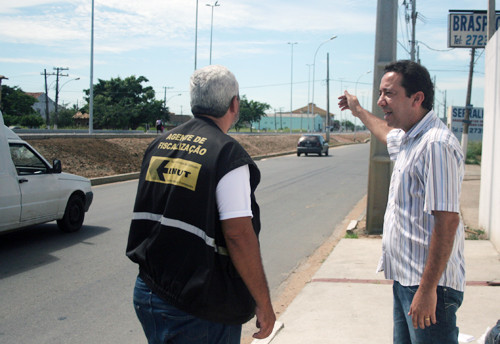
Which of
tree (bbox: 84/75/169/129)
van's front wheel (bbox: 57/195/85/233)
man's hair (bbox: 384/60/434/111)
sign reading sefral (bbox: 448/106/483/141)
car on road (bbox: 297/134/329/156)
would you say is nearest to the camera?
man's hair (bbox: 384/60/434/111)

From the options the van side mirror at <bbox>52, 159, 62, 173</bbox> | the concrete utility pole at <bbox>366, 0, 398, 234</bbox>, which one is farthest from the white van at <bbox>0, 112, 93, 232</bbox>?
the concrete utility pole at <bbox>366, 0, 398, 234</bbox>

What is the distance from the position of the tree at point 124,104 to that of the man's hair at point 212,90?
2554 inches

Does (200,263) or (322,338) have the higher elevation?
(200,263)

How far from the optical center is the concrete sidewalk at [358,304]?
4199 mm

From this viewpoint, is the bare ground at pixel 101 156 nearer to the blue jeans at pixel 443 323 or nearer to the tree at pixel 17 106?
the blue jeans at pixel 443 323

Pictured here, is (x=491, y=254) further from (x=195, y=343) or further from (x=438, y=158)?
(x=195, y=343)

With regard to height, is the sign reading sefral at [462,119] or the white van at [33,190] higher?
the sign reading sefral at [462,119]

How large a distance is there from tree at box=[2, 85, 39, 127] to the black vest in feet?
227

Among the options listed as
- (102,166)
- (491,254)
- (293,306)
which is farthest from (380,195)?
(102,166)

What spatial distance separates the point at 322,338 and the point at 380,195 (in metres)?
4.45

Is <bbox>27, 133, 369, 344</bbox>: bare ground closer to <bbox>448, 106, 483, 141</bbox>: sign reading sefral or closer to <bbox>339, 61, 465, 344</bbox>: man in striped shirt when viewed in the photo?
<bbox>339, 61, 465, 344</bbox>: man in striped shirt

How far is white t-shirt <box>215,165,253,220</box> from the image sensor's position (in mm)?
1975

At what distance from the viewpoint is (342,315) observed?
4.66m

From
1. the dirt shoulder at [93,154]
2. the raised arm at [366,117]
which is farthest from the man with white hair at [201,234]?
the dirt shoulder at [93,154]
